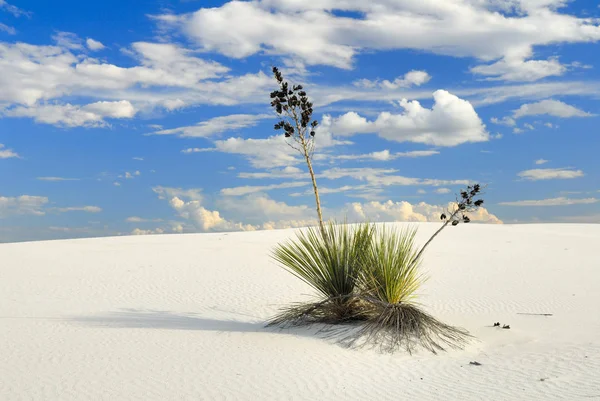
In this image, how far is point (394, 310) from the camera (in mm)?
9328

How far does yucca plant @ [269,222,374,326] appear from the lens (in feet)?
32.3

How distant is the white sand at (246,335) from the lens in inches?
277

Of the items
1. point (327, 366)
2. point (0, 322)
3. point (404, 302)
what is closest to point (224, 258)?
point (0, 322)

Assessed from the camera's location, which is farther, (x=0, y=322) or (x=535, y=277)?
(x=535, y=277)

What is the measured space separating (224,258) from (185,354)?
12.3 m

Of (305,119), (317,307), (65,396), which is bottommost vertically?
(65,396)

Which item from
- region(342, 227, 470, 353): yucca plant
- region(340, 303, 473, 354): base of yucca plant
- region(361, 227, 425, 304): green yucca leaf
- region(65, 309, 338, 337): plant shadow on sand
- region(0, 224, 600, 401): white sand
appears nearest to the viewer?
region(0, 224, 600, 401): white sand

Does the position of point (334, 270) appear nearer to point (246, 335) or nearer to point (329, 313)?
point (329, 313)

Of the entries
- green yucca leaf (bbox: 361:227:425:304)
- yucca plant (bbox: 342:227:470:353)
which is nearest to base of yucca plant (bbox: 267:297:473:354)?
yucca plant (bbox: 342:227:470:353)

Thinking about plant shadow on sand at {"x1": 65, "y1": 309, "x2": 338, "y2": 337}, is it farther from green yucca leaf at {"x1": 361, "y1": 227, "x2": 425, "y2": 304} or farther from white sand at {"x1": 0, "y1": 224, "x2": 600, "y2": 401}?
green yucca leaf at {"x1": 361, "y1": 227, "x2": 425, "y2": 304}

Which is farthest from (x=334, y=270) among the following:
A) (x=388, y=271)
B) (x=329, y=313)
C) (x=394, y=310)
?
(x=394, y=310)

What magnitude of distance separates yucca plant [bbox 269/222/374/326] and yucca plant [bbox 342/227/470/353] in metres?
0.17

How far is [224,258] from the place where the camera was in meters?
20.7

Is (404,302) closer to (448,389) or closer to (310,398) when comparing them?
(448,389)
